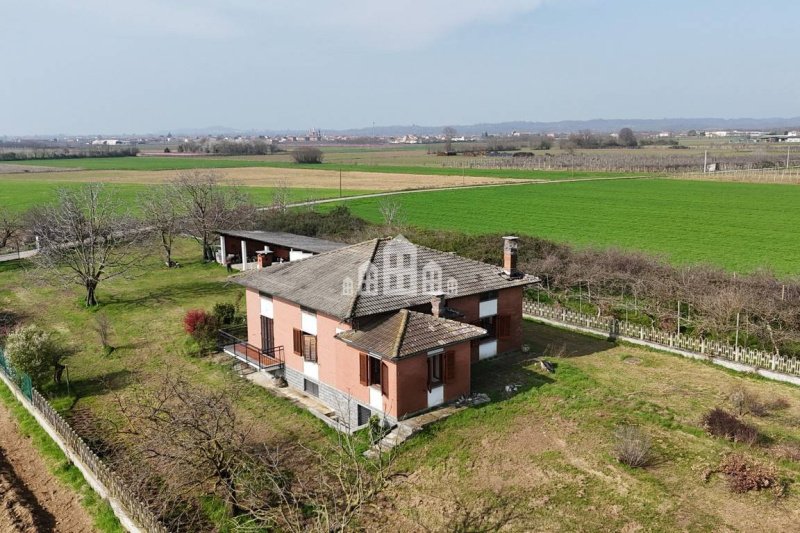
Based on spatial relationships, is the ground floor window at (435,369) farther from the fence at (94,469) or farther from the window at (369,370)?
the fence at (94,469)

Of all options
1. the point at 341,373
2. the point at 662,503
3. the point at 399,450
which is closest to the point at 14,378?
the point at 341,373

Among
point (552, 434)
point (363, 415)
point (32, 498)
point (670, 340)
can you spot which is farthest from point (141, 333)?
point (670, 340)

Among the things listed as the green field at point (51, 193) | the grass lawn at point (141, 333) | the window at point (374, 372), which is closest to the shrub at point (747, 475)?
the window at point (374, 372)

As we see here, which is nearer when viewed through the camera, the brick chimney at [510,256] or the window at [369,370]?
the window at [369,370]

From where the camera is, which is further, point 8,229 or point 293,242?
point 8,229

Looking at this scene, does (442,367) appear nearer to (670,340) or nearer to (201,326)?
(670,340)

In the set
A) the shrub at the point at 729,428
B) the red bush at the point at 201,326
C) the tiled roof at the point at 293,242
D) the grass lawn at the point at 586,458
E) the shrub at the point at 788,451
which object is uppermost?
the tiled roof at the point at 293,242

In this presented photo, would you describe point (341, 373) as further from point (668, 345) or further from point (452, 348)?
point (668, 345)
